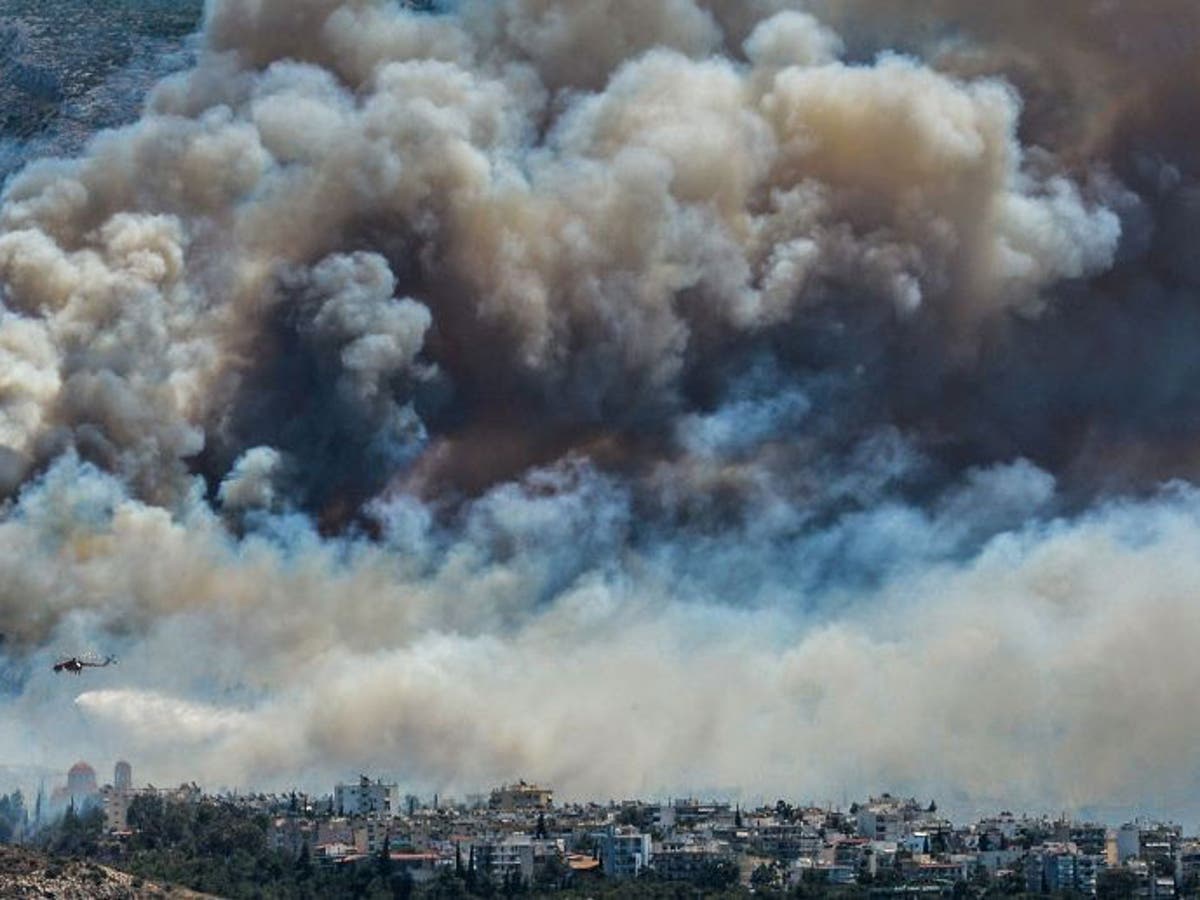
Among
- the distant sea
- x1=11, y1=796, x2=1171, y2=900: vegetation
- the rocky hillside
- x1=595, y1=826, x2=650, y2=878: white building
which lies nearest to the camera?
the rocky hillside

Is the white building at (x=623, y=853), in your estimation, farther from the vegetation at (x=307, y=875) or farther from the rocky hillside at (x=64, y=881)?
the rocky hillside at (x=64, y=881)

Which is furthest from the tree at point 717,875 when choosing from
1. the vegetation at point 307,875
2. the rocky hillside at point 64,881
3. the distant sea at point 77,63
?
the distant sea at point 77,63

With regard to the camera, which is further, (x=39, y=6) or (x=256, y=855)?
(x=39, y=6)

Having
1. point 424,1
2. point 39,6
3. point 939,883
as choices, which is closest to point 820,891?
point 939,883

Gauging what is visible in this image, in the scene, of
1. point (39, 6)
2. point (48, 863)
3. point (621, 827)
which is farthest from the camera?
point (39, 6)

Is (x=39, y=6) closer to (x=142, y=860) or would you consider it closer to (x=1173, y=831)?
(x=142, y=860)

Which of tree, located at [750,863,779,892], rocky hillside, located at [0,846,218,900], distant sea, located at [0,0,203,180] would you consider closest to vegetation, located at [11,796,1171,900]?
tree, located at [750,863,779,892]

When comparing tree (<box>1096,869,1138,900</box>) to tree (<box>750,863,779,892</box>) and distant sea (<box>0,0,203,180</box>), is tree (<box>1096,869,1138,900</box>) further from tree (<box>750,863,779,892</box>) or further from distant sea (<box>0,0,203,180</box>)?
distant sea (<box>0,0,203,180</box>)

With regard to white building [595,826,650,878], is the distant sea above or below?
above
